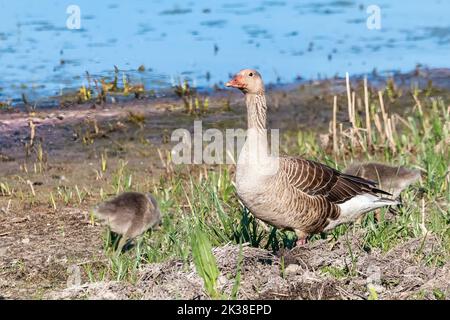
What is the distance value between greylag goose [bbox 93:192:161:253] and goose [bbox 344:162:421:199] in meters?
1.84

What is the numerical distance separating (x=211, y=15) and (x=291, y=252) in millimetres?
9986

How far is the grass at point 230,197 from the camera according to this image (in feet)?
21.7

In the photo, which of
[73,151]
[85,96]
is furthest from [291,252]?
[85,96]

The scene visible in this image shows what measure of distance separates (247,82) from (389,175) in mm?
1708

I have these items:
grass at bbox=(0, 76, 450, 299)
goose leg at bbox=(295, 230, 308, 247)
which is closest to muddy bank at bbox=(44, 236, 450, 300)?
grass at bbox=(0, 76, 450, 299)

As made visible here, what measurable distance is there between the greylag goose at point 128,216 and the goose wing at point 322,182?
1067mm

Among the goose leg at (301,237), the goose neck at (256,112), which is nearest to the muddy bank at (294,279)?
the goose leg at (301,237)

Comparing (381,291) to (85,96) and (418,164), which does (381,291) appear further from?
(85,96)

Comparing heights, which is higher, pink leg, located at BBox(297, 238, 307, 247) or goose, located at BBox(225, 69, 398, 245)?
goose, located at BBox(225, 69, 398, 245)

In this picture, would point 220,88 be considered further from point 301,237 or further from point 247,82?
point 301,237

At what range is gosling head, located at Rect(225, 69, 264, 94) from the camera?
270 inches

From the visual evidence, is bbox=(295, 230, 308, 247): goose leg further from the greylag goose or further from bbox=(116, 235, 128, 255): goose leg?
bbox=(116, 235, 128, 255): goose leg

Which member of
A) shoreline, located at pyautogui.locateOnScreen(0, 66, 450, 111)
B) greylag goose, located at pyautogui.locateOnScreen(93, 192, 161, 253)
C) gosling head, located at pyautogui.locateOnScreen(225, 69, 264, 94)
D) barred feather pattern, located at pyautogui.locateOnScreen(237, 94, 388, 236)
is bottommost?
greylag goose, located at pyautogui.locateOnScreen(93, 192, 161, 253)

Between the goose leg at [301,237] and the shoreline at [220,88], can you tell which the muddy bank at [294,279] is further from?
the shoreline at [220,88]
